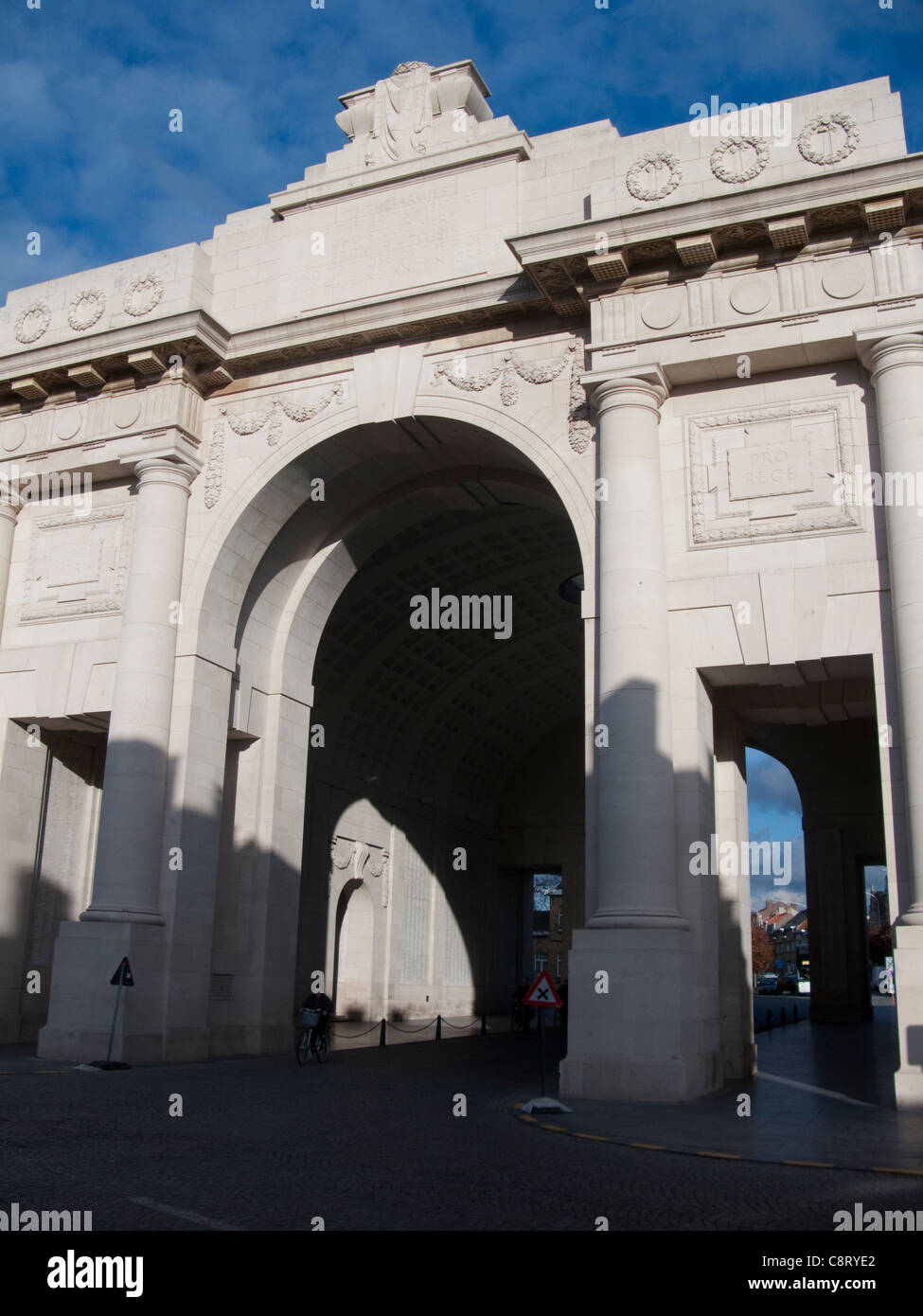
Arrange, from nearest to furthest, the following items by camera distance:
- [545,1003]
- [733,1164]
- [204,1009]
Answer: [733,1164] < [545,1003] < [204,1009]

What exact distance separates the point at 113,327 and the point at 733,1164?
62.5ft

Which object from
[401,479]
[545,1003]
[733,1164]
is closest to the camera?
[733,1164]

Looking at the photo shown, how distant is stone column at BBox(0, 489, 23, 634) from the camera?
24141 mm

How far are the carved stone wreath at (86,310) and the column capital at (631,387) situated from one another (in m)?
11.1

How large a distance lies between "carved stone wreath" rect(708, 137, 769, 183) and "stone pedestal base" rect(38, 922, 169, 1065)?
52.4ft

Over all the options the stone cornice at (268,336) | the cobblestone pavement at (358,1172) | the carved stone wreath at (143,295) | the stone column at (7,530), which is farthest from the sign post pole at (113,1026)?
the carved stone wreath at (143,295)

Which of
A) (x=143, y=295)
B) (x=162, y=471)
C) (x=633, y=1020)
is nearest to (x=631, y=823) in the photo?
(x=633, y=1020)

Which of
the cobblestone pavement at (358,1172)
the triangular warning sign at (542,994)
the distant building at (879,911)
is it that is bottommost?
the cobblestone pavement at (358,1172)

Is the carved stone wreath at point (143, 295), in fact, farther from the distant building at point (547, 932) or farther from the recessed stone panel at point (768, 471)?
the distant building at point (547, 932)

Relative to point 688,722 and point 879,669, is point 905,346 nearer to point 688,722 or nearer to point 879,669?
point 879,669

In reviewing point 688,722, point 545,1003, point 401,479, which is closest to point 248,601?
point 401,479

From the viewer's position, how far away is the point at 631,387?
18703mm

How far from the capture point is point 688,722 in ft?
58.4

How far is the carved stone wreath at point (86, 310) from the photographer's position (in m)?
23.9
